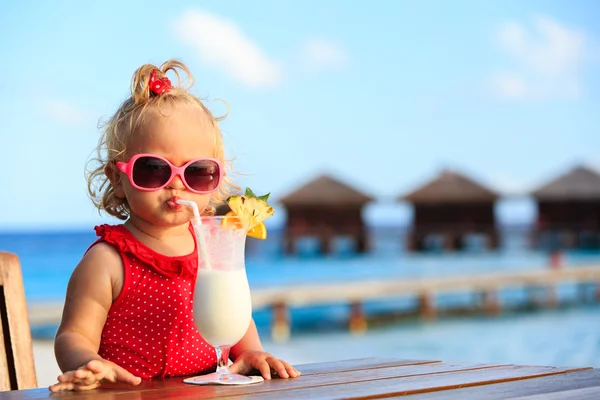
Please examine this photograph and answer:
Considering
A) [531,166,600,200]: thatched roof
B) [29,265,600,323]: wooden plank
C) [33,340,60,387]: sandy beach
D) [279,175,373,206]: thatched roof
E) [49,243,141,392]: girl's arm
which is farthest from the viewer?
[279,175,373,206]: thatched roof

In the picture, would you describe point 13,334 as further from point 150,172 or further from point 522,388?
point 522,388

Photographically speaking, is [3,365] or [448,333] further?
[448,333]

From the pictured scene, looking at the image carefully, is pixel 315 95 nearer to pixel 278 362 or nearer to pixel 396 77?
pixel 396 77

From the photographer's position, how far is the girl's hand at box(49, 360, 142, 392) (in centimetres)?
155

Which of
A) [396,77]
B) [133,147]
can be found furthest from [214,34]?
[133,147]

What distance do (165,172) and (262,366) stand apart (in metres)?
0.44

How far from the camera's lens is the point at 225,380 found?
1.68 m

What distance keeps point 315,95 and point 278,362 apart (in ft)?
147

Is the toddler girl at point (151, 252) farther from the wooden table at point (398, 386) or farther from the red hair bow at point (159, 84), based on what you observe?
the wooden table at point (398, 386)

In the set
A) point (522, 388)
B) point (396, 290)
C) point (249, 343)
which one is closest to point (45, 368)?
point (249, 343)

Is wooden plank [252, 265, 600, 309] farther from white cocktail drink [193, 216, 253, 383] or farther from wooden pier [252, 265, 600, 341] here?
white cocktail drink [193, 216, 253, 383]

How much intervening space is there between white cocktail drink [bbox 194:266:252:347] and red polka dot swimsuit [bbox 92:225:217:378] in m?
0.28

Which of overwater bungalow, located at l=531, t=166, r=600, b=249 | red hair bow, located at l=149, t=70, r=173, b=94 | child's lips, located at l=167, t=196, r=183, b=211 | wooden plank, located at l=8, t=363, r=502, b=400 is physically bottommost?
wooden plank, located at l=8, t=363, r=502, b=400

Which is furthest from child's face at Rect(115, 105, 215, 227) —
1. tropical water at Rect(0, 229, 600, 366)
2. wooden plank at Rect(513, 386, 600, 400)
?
tropical water at Rect(0, 229, 600, 366)
